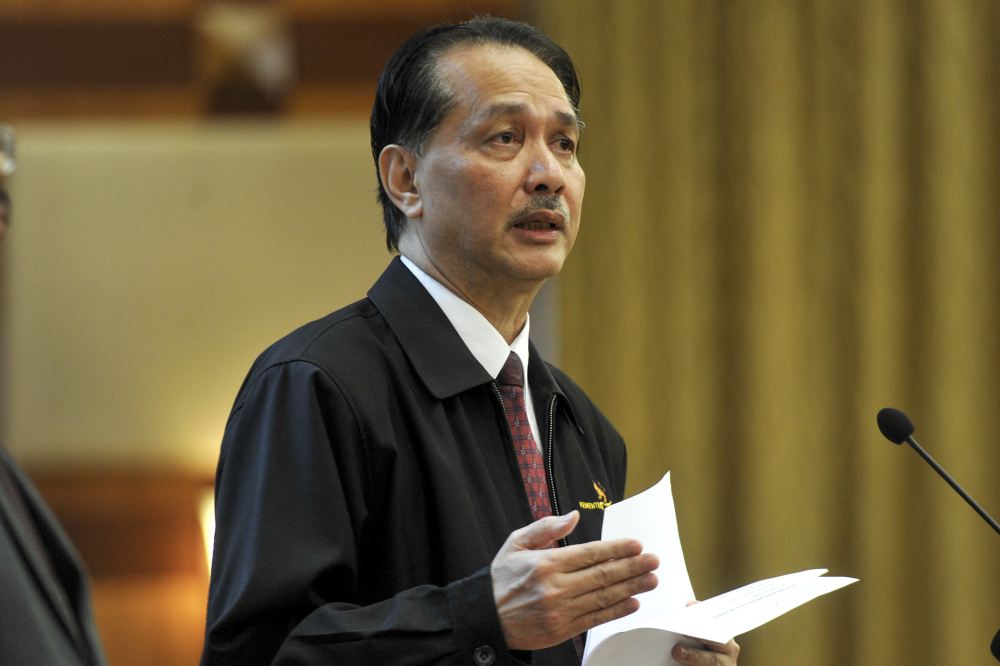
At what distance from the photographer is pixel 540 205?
1.46 m

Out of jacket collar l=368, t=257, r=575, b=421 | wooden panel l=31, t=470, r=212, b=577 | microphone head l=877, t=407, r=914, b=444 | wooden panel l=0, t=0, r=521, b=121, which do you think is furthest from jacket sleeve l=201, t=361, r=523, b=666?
wooden panel l=0, t=0, r=521, b=121

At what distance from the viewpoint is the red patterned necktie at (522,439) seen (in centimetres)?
138

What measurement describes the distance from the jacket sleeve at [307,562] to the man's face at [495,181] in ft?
0.95

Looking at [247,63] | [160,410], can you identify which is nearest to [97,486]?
[160,410]

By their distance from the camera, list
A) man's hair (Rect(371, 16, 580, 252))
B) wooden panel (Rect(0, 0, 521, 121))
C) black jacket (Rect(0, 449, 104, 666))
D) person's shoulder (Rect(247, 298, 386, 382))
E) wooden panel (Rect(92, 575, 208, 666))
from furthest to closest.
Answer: wooden panel (Rect(0, 0, 521, 121)) → wooden panel (Rect(92, 575, 208, 666)) → man's hair (Rect(371, 16, 580, 252)) → person's shoulder (Rect(247, 298, 386, 382)) → black jacket (Rect(0, 449, 104, 666))

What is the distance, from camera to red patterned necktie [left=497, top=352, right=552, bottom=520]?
138 cm

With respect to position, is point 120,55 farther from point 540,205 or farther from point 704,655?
point 704,655

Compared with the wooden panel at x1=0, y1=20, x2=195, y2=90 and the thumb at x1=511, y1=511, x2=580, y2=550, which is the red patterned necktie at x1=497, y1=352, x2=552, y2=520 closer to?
the thumb at x1=511, y1=511, x2=580, y2=550

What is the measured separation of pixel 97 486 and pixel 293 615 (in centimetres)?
201

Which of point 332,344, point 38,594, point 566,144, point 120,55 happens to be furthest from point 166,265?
point 38,594

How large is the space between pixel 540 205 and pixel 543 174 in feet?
→ 0.12

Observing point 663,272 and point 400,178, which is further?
point 663,272

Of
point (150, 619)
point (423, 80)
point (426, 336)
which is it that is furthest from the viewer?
point (150, 619)

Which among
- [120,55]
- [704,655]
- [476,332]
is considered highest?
[120,55]
